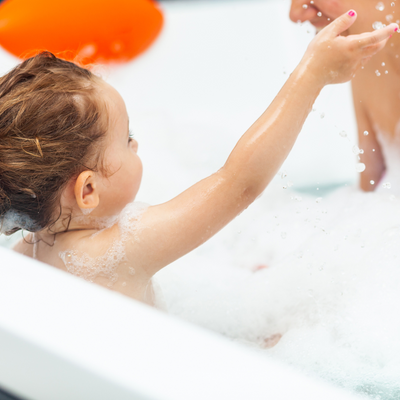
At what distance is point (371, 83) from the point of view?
1.11 meters

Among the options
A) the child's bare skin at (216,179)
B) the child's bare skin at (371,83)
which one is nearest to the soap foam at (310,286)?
the child's bare skin at (371,83)

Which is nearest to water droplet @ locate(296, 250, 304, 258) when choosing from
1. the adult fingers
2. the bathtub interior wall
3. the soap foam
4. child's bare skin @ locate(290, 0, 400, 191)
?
the soap foam

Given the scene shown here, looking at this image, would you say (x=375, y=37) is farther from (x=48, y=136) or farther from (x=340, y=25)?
(x=48, y=136)

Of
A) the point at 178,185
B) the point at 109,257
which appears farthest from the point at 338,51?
the point at 178,185

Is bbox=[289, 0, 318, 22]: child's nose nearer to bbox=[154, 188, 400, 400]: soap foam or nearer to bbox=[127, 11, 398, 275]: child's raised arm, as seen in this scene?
bbox=[127, 11, 398, 275]: child's raised arm

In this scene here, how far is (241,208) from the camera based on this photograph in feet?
2.64

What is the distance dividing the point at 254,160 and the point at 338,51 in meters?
0.22

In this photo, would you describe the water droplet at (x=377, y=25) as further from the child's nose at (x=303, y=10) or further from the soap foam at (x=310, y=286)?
the soap foam at (x=310, y=286)

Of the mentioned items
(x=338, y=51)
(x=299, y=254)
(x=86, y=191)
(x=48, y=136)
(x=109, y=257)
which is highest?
(x=338, y=51)

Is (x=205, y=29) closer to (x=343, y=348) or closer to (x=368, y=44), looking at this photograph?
(x=368, y=44)

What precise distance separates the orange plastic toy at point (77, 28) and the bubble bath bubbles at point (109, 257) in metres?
0.93

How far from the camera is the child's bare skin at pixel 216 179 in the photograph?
0.76 metres

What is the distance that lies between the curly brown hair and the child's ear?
1cm

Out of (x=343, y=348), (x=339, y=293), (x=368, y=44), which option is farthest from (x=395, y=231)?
(x=368, y=44)
